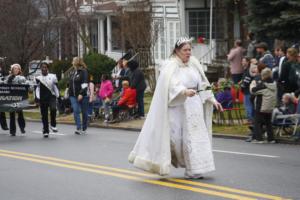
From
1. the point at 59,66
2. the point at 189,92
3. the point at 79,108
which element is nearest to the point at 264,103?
Result: the point at 79,108

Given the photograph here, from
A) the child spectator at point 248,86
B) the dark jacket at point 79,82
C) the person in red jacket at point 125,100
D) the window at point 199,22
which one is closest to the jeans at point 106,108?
the person in red jacket at point 125,100

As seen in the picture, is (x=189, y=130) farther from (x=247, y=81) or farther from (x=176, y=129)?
(x=247, y=81)

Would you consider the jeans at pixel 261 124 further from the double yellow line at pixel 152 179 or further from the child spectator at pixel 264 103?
the double yellow line at pixel 152 179

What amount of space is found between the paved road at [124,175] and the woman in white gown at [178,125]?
249 mm

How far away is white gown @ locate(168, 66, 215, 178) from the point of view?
1179 centimetres

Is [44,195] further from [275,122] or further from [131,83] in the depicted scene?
[131,83]

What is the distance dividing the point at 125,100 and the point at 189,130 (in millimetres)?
12979

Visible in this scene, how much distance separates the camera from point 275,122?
60.0 ft

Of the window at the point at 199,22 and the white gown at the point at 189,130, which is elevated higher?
Answer: the window at the point at 199,22

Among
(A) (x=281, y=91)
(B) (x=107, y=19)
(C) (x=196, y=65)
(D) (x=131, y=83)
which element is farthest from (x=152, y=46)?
(C) (x=196, y=65)

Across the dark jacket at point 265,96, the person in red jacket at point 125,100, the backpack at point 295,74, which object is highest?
the backpack at point 295,74

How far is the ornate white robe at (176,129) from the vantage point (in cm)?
1179

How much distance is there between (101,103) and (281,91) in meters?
8.22

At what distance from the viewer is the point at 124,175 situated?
500 inches
